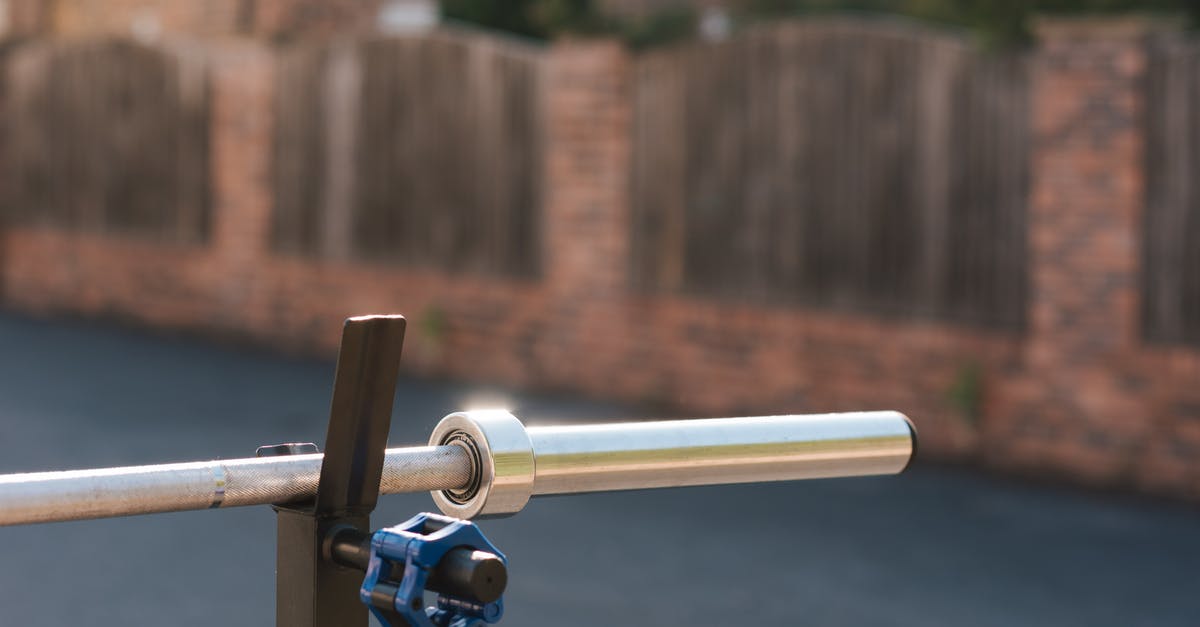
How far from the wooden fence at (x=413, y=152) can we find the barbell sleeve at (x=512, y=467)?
1083 centimetres

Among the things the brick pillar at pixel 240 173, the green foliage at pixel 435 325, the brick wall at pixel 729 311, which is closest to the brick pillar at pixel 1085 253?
the brick wall at pixel 729 311

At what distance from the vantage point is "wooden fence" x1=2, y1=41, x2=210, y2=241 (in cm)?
1559

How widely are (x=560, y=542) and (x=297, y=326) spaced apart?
6871 mm

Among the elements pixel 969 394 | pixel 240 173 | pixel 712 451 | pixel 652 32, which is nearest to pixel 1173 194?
pixel 969 394

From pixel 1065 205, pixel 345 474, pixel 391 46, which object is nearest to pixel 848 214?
pixel 1065 205

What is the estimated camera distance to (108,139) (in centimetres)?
1672

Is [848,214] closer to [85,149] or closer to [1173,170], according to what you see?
[1173,170]

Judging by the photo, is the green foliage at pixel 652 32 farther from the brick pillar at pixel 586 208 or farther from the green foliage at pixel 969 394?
the green foliage at pixel 969 394

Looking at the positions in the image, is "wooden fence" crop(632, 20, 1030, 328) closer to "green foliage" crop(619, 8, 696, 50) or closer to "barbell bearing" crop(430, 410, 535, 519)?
"green foliage" crop(619, 8, 696, 50)

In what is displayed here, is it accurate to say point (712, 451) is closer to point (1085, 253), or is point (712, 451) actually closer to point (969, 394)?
point (1085, 253)

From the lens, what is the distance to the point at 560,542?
7.77 m

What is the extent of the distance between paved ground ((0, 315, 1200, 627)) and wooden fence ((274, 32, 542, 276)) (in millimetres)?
2509

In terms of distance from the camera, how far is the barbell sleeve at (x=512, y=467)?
1.21 metres

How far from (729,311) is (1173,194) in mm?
3170
